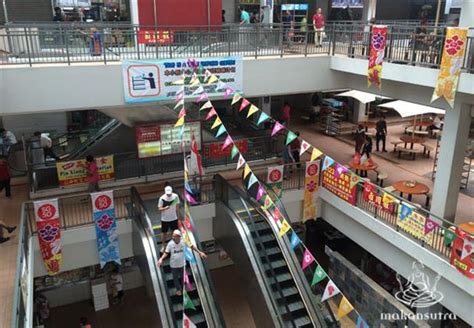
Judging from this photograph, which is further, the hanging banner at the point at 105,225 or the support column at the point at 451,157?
the hanging banner at the point at 105,225

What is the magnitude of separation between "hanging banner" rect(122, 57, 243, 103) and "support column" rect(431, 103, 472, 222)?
6043 mm

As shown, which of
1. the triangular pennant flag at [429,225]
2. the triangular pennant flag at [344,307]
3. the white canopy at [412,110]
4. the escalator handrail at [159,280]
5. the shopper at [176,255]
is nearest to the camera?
the triangular pennant flag at [344,307]

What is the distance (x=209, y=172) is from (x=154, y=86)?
4903 mm

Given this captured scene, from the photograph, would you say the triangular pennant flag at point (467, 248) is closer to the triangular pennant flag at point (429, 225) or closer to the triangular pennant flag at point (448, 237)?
the triangular pennant flag at point (448, 237)

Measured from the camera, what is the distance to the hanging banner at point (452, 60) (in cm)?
1002

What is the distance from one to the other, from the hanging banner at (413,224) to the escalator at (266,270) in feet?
10.0

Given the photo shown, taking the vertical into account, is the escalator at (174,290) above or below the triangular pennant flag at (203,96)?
below

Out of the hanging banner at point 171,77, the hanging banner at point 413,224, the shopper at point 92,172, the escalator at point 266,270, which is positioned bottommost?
the escalator at point 266,270

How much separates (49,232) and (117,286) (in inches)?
193

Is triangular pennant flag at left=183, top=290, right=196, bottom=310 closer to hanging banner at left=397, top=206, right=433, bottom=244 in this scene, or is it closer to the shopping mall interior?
the shopping mall interior

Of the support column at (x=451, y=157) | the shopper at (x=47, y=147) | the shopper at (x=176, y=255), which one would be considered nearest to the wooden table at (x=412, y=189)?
the support column at (x=451, y=157)

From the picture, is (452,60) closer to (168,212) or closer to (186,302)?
(168,212)

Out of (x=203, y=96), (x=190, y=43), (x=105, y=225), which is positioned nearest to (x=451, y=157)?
(x=203, y=96)

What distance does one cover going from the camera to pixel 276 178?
558 inches
